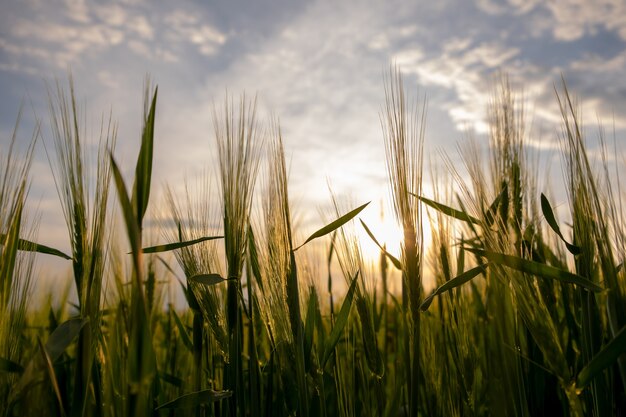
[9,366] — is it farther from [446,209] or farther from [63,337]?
[446,209]

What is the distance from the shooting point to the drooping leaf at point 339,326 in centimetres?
138

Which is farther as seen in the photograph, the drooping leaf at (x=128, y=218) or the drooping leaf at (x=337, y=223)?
the drooping leaf at (x=337, y=223)

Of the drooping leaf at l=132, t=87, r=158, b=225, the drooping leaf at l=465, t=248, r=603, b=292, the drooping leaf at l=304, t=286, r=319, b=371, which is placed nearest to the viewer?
the drooping leaf at l=132, t=87, r=158, b=225

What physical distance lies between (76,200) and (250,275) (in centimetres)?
56

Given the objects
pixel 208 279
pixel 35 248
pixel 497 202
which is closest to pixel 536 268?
pixel 497 202

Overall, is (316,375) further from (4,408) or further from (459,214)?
Result: (4,408)

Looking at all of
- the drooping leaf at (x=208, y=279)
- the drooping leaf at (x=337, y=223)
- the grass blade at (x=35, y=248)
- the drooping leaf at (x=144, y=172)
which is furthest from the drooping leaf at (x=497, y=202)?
the grass blade at (x=35, y=248)

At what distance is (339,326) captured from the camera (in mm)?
1380

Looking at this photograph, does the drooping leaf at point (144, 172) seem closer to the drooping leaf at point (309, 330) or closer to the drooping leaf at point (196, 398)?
the drooping leaf at point (196, 398)

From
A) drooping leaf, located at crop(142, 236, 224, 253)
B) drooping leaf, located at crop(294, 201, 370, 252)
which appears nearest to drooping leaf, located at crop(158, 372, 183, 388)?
drooping leaf, located at crop(142, 236, 224, 253)

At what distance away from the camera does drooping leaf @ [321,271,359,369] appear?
138cm

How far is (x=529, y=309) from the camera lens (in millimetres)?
1095

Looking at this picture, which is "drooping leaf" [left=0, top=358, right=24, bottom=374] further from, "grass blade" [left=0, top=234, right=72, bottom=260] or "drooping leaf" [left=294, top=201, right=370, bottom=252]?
"drooping leaf" [left=294, top=201, right=370, bottom=252]

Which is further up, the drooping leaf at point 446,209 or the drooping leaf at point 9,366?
the drooping leaf at point 446,209
